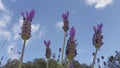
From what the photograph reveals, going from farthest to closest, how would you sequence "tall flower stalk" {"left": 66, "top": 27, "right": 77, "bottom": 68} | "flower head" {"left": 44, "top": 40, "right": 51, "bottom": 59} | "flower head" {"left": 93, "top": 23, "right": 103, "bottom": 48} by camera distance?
"flower head" {"left": 44, "top": 40, "right": 51, "bottom": 59}, "flower head" {"left": 93, "top": 23, "right": 103, "bottom": 48}, "tall flower stalk" {"left": 66, "top": 27, "right": 77, "bottom": 68}

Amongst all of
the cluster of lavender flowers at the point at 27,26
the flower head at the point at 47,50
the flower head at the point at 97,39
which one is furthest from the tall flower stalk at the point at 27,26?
the flower head at the point at 47,50

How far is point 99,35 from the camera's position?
6980 mm

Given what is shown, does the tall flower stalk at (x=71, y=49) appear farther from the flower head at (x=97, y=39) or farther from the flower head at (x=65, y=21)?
the flower head at (x=65, y=21)

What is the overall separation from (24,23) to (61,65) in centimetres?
317

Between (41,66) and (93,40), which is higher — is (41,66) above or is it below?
above

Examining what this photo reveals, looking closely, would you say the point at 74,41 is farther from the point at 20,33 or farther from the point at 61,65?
the point at 61,65

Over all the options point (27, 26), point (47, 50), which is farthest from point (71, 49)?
point (47, 50)

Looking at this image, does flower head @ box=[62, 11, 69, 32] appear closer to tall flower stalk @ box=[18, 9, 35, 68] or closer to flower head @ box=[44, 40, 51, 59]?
flower head @ box=[44, 40, 51, 59]

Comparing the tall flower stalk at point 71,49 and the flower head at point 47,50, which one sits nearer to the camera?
the tall flower stalk at point 71,49

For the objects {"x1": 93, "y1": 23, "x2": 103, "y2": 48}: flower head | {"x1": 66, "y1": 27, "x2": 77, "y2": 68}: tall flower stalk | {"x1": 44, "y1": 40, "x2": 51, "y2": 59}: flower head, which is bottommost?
{"x1": 66, "y1": 27, "x2": 77, "y2": 68}: tall flower stalk

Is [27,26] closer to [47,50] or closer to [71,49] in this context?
[71,49]

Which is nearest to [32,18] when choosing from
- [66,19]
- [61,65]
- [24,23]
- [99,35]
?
[24,23]

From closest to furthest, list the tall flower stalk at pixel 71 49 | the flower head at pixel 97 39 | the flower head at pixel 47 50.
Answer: the tall flower stalk at pixel 71 49, the flower head at pixel 97 39, the flower head at pixel 47 50

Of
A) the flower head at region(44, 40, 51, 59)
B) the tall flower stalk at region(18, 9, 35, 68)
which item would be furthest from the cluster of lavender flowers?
the flower head at region(44, 40, 51, 59)
